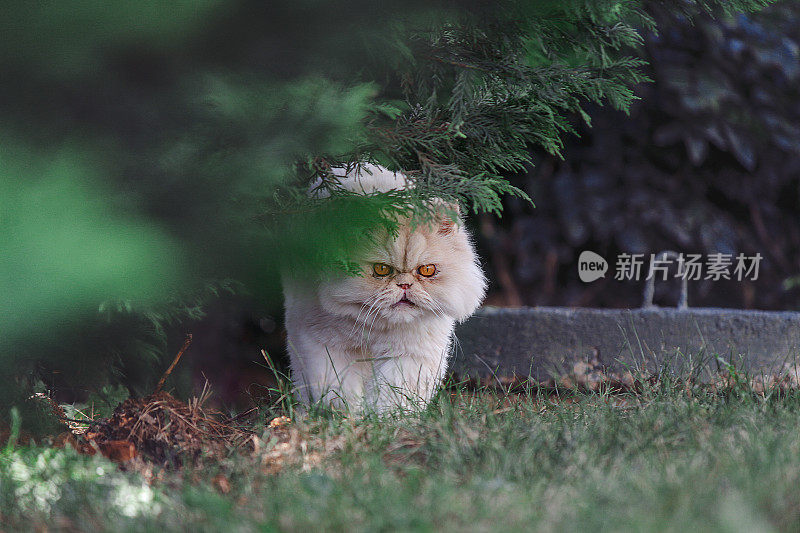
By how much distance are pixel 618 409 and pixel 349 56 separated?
1.20 meters

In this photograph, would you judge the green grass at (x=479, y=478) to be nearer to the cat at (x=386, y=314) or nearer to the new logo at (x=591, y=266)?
the cat at (x=386, y=314)

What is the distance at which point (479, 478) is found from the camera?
1.49 metres

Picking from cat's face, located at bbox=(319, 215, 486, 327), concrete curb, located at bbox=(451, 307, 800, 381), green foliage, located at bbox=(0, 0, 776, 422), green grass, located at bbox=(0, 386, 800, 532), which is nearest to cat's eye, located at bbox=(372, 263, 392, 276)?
cat's face, located at bbox=(319, 215, 486, 327)

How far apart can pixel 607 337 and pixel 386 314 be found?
1.45 metres

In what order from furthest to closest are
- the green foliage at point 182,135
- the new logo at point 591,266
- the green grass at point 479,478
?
the new logo at point 591,266 → the green foliage at point 182,135 → the green grass at point 479,478

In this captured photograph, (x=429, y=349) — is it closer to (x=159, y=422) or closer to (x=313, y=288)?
(x=313, y=288)

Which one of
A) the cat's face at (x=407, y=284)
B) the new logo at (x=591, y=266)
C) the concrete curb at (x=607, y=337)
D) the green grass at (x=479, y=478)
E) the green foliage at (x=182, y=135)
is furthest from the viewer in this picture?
the new logo at (x=591, y=266)

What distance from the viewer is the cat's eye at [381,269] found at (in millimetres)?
2297

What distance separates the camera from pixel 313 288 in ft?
8.00

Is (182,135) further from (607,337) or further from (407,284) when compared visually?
(607,337)

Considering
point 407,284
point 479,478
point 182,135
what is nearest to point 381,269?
point 407,284


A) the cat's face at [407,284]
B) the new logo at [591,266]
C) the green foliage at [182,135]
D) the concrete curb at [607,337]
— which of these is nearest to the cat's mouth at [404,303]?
the cat's face at [407,284]

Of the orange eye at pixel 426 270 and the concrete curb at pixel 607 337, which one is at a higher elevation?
the orange eye at pixel 426 270

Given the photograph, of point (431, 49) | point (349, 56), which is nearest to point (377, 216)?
point (349, 56)
